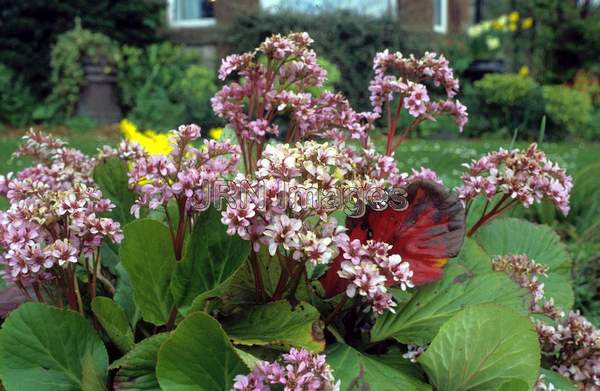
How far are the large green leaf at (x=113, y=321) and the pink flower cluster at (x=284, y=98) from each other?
360mm

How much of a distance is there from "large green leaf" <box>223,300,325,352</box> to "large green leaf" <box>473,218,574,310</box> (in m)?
0.60

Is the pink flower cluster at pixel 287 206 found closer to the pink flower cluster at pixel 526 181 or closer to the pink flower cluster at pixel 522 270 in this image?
the pink flower cluster at pixel 526 181

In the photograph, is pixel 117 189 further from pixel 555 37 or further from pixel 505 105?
pixel 555 37

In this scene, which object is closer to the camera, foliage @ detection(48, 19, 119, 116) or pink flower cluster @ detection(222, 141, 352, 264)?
pink flower cluster @ detection(222, 141, 352, 264)

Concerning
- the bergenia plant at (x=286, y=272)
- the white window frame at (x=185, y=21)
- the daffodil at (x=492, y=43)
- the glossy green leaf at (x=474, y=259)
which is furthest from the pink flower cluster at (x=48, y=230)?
the daffodil at (x=492, y=43)

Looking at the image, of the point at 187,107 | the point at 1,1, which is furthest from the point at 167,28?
the point at 187,107

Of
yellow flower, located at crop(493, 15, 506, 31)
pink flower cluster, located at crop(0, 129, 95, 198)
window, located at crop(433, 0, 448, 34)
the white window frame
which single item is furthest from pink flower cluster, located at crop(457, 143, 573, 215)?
window, located at crop(433, 0, 448, 34)

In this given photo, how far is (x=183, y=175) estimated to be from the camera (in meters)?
0.88

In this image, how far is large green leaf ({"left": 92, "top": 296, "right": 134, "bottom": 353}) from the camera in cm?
94

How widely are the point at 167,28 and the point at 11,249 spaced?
11249mm

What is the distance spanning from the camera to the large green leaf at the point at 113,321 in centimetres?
94

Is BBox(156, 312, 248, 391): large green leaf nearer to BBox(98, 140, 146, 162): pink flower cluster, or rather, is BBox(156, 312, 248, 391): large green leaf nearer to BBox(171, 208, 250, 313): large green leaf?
BBox(171, 208, 250, 313): large green leaf

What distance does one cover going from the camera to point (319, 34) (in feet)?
33.6

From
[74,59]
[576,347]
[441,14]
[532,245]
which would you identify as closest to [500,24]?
[441,14]
